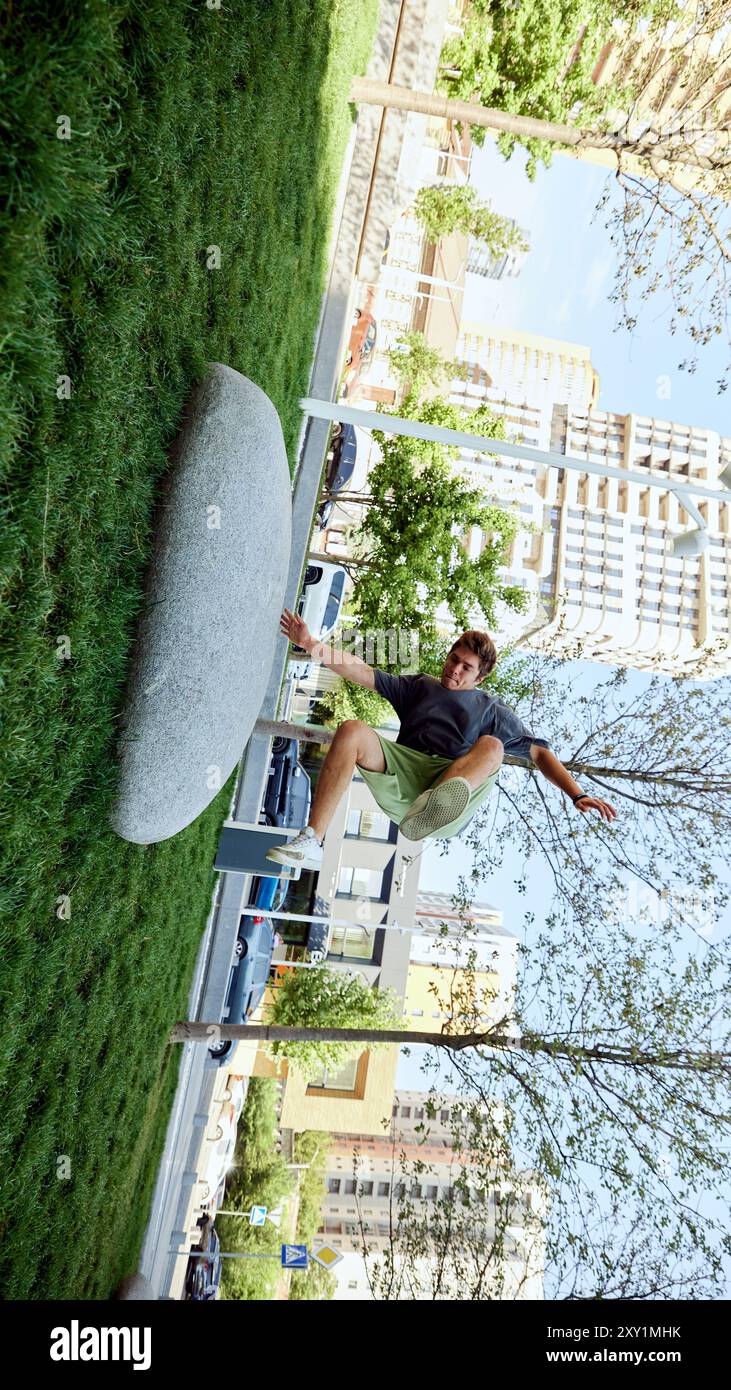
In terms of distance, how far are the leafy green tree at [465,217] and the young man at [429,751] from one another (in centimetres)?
2375

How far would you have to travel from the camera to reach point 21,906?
3.87 meters

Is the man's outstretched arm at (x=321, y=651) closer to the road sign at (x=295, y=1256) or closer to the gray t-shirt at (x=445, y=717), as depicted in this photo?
the gray t-shirt at (x=445, y=717)

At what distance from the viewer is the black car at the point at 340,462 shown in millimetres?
19266

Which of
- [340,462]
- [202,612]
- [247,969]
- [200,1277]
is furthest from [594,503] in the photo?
[202,612]

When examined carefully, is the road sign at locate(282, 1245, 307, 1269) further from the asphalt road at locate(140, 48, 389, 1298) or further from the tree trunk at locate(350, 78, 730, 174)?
the tree trunk at locate(350, 78, 730, 174)

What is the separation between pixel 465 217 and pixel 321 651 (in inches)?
1019

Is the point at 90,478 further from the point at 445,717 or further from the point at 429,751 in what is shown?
the point at 429,751

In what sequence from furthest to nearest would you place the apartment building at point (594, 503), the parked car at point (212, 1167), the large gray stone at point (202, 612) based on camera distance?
the apartment building at point (594, 503)
the parked car at point (212, 1167)
the large gray stone at point (202, 612)

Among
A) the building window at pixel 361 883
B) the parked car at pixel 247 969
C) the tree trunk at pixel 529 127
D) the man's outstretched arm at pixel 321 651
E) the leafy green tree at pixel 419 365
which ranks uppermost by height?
the leafy green tree at pixel 419 365

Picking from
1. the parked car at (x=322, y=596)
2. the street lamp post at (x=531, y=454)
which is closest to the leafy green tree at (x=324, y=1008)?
the parked car at (x=322, y=596)

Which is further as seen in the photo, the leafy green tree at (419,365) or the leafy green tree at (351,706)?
the leafy green tree at (419,365)

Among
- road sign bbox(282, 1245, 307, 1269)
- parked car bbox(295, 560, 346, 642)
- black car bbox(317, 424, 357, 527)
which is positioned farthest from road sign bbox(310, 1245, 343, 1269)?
black car bbox(317, 424, 357, 527)

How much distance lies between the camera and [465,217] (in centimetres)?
2697
